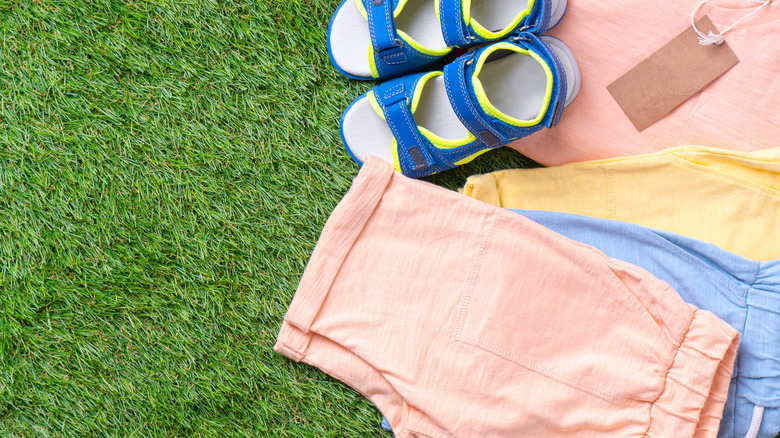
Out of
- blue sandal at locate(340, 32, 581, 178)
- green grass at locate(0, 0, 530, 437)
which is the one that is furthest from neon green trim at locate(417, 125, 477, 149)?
green grass at locate(0, 0, 530, 437)

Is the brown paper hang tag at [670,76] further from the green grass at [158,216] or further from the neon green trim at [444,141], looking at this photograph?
the green grass at [158,216]

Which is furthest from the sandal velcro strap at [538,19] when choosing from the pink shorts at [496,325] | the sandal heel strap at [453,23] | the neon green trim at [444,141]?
the pink shorts at [496,325]

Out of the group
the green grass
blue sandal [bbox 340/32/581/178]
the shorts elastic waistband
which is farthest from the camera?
the green grass

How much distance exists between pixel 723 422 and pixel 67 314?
4.28ft

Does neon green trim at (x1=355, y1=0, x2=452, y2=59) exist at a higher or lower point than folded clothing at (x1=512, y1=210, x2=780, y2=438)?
higher

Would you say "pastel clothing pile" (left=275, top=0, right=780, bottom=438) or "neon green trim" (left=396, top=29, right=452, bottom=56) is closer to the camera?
"pastel clothing pile" (left=275, top=0, right=780, bottom=438)

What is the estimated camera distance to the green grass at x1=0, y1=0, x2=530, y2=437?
1078 millimetres

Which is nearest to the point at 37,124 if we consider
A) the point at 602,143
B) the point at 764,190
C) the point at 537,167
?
the point at 537,167

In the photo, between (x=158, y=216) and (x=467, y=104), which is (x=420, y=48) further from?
(x=158, y=216)

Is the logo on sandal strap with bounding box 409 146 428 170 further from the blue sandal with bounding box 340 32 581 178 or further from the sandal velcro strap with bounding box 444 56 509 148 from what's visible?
the sandal velcro strap with bounding box 444 56 509 148

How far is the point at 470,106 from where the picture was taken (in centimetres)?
94

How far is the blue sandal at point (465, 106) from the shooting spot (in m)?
0.94

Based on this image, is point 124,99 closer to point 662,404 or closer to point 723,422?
point 662,404

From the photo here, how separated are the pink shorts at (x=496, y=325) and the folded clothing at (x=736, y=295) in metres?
0.06
